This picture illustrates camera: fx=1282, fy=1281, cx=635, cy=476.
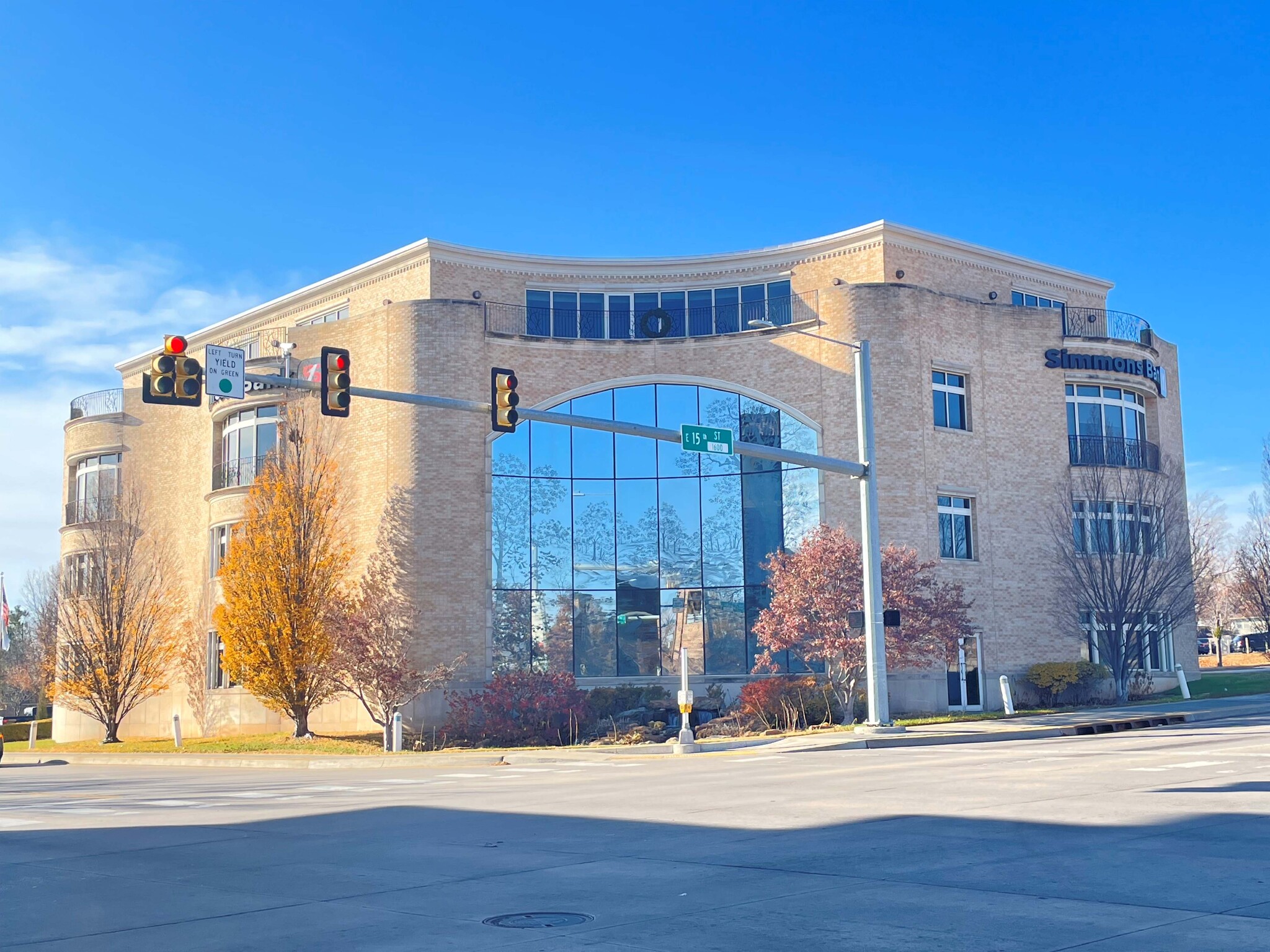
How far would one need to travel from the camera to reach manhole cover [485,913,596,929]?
782 cm

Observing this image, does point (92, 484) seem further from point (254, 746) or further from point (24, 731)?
point (254, 746)

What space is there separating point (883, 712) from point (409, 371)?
18.4 m

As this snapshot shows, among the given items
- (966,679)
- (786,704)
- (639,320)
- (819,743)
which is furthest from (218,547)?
(819,743)

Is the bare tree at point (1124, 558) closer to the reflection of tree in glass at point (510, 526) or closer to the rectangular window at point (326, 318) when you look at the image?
the reflection of tree in glass at point (510, 526)

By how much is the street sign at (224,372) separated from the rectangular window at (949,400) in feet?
83.2

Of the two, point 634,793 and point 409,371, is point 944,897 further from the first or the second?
point 409,371

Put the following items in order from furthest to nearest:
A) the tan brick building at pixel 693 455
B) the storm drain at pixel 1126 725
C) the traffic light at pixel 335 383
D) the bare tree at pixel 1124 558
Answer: the tan brick building at pixel 693 455, the bare tree at pixel 1124 558, the storm drain at pixel 1126 725, the traffic light at pixel 335 383

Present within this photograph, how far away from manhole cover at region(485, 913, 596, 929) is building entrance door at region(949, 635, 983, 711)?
103 feet

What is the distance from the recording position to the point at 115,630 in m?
44.7

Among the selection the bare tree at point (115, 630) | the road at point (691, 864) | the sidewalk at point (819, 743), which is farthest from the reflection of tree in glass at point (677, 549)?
the road at point (691, 864)

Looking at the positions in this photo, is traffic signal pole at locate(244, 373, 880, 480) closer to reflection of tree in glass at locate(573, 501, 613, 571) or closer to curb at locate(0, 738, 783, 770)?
curb at locate(0, 738, 783, 770)

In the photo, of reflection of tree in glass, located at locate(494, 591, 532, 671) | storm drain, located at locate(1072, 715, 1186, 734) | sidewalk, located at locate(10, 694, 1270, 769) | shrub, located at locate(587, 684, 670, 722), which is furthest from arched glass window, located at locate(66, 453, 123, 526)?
storm drain, located at locate(1072, 715, 1186, 734)

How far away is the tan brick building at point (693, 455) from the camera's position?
3853 centimetres

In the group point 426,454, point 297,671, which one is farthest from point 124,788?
point 426,454
